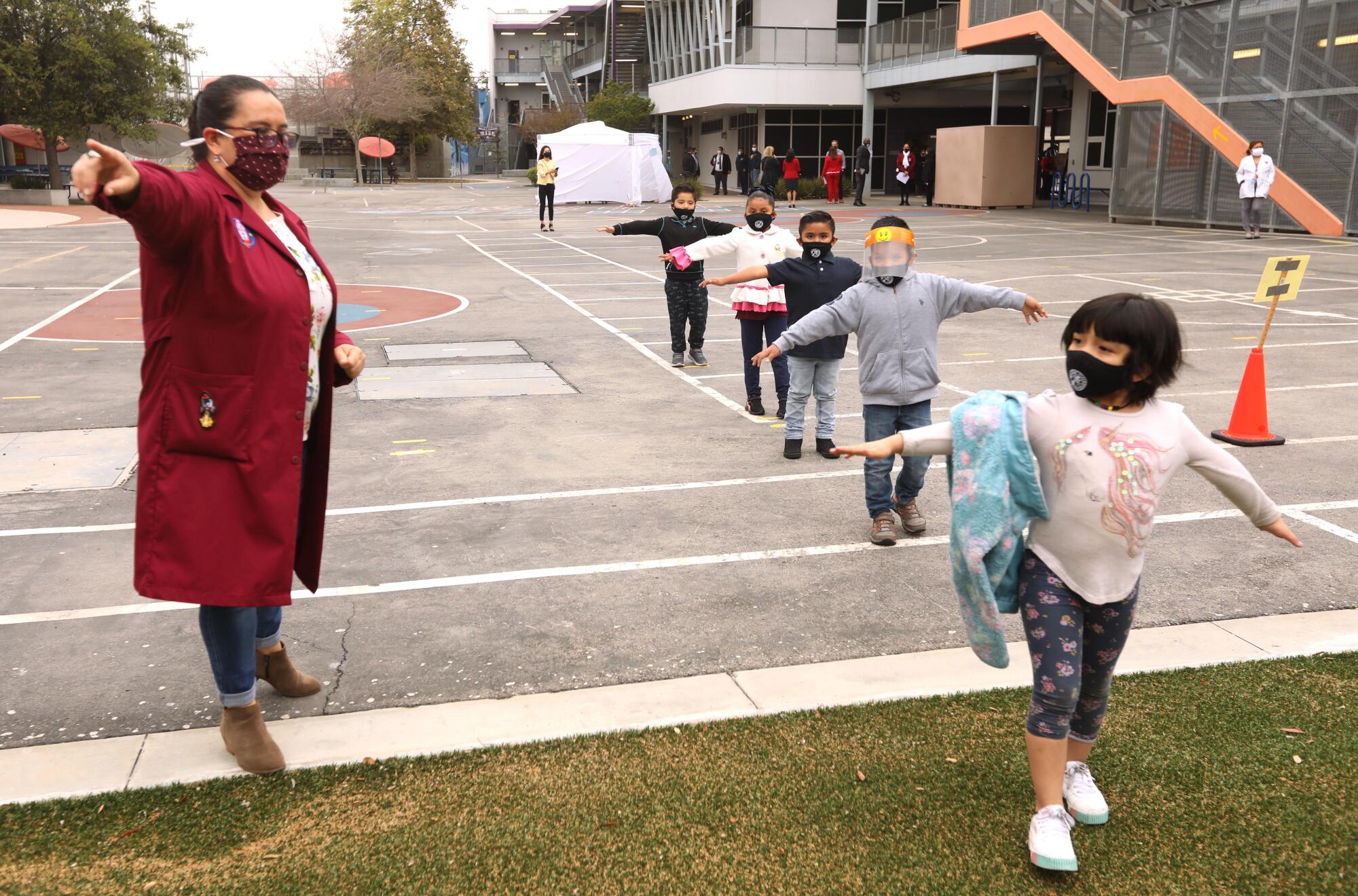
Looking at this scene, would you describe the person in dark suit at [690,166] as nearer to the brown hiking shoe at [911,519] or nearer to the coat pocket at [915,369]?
the brown hiking shoe at [911,519]

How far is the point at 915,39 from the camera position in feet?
132

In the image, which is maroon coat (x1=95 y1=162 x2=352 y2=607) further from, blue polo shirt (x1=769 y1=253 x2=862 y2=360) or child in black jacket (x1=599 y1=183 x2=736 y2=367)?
child in black jacket (x1=599 y1=183 x2=736 y2=367)

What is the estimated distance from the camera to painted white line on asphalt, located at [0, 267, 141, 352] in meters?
12.2

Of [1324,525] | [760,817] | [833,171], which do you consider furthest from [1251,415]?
[833,171]

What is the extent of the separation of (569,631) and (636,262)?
56.2 feet

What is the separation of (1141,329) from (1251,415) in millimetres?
5757

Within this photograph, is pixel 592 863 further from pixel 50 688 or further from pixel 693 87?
pixel 693 87

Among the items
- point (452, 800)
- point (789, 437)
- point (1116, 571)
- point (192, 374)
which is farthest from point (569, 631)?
point (789, 437)

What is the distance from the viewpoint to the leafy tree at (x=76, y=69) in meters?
35.2

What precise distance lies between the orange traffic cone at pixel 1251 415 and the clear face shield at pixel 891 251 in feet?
11.4

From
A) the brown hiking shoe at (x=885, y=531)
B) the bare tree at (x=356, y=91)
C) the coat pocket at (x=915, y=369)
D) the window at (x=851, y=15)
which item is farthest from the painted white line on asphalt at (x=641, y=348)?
the bare tree at (x=356, y=91)

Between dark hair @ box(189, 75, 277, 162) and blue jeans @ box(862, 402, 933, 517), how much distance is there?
355cm

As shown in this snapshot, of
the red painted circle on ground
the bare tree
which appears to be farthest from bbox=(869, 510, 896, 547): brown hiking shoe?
the bare tree

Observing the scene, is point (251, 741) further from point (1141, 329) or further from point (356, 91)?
point (356, 91)
